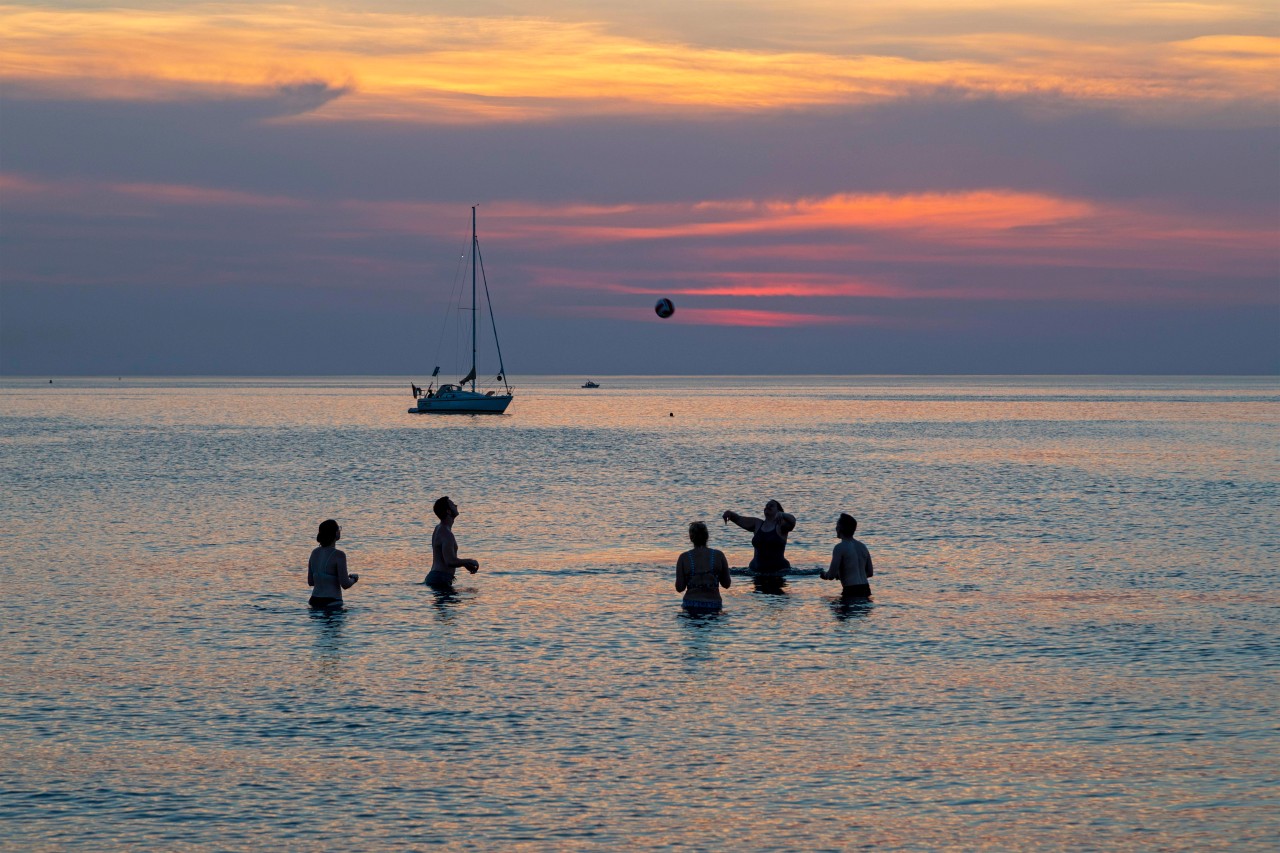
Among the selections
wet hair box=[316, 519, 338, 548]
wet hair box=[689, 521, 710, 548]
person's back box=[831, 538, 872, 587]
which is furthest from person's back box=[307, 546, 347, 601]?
person's back box=[831, 538, 872, 587]

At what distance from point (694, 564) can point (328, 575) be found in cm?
668

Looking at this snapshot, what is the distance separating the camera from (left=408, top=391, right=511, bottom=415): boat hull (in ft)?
480

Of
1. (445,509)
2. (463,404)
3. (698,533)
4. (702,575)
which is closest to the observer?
(698,533)

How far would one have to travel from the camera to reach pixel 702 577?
2488 centimetres

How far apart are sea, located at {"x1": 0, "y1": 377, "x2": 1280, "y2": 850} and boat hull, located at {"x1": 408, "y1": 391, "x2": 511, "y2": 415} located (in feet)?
319

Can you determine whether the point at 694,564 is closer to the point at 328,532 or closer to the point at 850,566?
the point at 850,566

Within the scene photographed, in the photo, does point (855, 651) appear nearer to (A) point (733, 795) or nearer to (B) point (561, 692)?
(B) point (561, 692)

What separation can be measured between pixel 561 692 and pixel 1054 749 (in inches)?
258

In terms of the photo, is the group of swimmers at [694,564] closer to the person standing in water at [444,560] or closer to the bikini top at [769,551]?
the person standing in water at [444,560]

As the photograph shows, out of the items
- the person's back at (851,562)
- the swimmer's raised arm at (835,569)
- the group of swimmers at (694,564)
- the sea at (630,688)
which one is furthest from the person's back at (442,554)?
the person's back at (851,562)

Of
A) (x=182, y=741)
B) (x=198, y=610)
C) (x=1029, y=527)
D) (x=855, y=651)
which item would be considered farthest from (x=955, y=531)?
(x=182, y=741)

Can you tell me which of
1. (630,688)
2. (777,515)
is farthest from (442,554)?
(630,688)

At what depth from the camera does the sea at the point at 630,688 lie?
1362 cm

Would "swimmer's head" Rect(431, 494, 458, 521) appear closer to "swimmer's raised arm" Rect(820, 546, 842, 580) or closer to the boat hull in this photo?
"swimmer's raised arm" Rect(820, 546, 842, 580)
